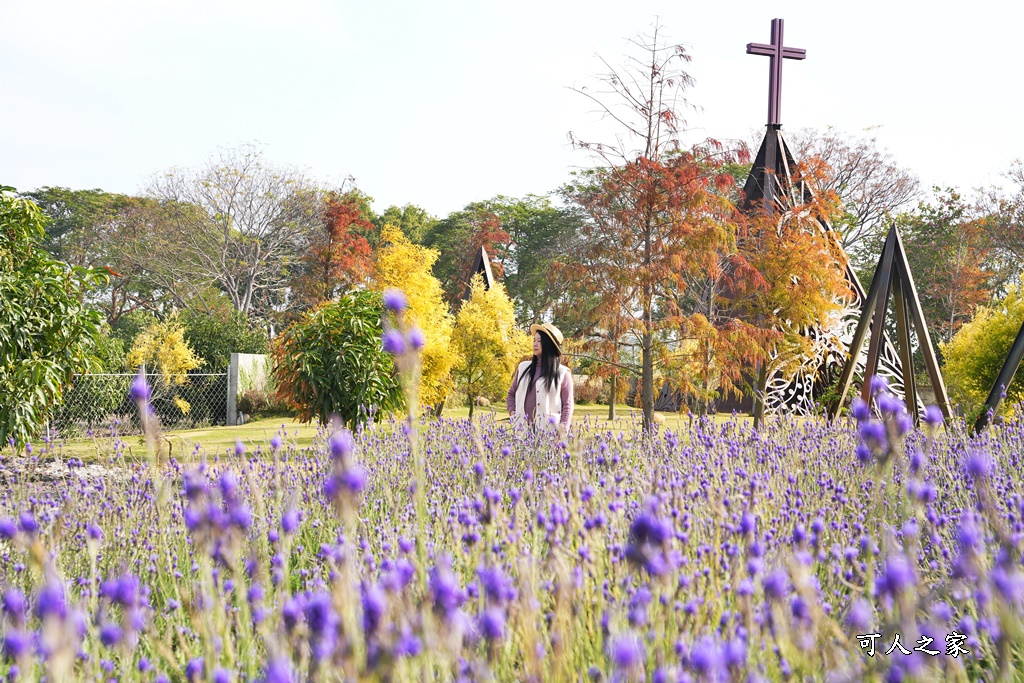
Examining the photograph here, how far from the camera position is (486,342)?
13695 mm

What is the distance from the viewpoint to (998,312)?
1196 cm

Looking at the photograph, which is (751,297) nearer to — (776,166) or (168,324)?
(776,166)

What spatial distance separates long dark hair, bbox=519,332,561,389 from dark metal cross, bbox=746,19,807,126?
9.95 metres

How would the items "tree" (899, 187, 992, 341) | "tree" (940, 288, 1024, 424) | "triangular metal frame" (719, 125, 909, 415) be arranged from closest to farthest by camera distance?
"tree" (940, 288, 1024, 424)
"triangular metal frame" (719, 125, 909, 415)
"tree" (899, 187, 992, 341)

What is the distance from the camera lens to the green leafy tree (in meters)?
7.82

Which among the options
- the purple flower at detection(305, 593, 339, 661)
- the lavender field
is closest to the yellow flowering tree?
the lavender field

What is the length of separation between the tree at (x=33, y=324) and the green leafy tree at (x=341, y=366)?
2.17 m

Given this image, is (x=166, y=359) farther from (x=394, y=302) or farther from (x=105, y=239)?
(x=394, y=302)

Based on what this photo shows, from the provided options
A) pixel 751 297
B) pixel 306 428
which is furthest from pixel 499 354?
Answer: pixel 751 297

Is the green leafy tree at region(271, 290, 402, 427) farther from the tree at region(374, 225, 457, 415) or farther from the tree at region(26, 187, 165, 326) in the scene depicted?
the tree at region(26, 187, 165, 326)

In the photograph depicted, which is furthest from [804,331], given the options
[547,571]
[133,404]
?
[133,404]

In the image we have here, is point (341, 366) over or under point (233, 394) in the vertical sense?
over

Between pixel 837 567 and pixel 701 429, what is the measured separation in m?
2.63

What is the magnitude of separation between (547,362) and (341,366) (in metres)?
2.76
